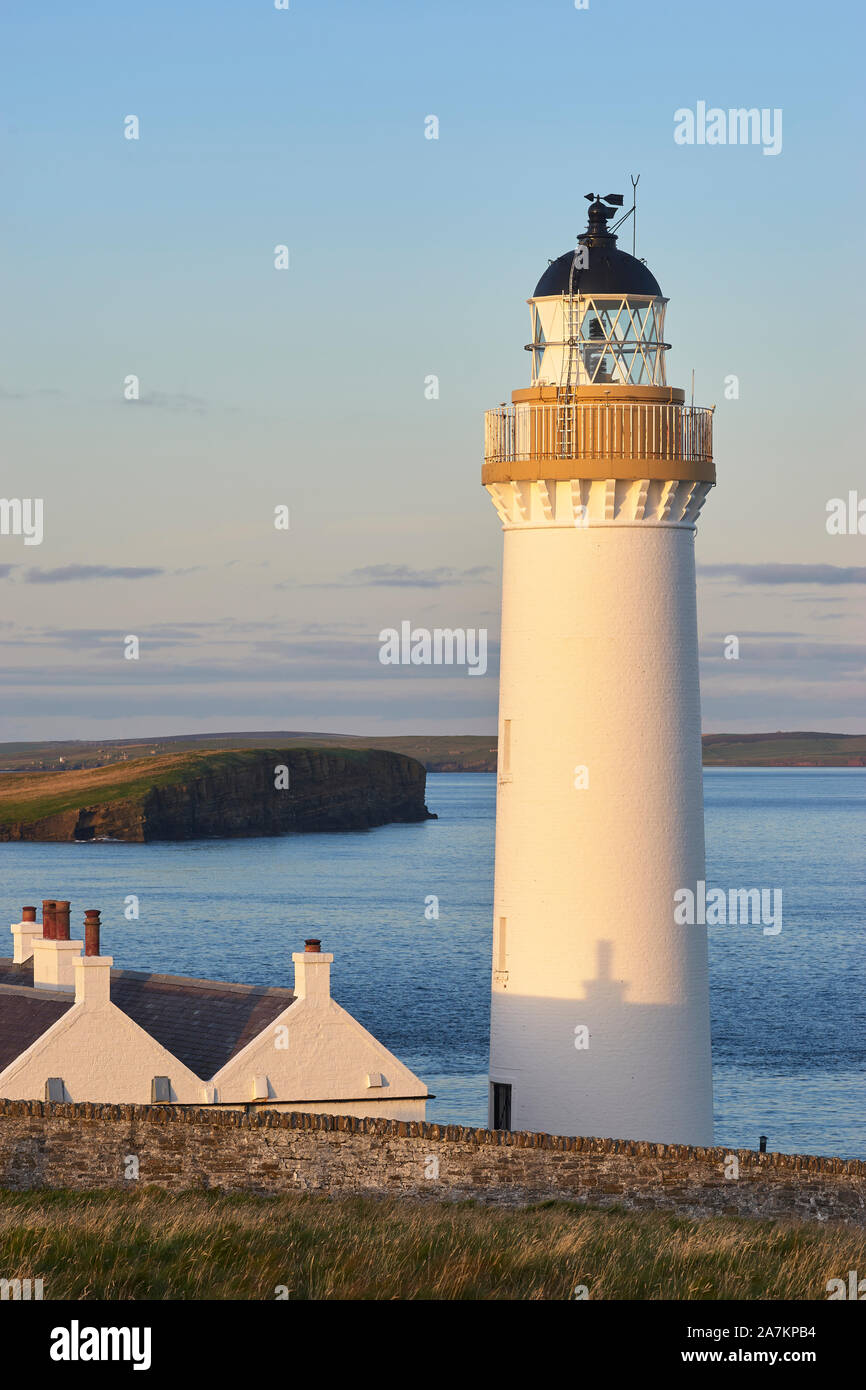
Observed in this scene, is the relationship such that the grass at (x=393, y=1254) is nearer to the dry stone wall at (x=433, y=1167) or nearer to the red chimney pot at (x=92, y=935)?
the dry stone wall at (x=433, y=1167)

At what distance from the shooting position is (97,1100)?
74.1ft

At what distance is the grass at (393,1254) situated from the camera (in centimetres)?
1396

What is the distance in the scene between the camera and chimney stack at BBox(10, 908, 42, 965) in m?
29.0

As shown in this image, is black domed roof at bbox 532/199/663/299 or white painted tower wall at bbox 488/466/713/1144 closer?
white painted tower wall at bbox 488/466/713/1144

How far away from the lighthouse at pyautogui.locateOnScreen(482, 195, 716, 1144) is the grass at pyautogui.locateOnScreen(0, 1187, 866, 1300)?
11.9 feet

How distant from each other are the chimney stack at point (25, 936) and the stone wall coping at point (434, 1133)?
29.8 feet

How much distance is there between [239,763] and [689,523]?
161 meters

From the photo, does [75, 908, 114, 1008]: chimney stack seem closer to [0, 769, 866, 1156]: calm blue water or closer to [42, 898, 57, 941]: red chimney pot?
[42, 898, 57, 941]: red chimney pot

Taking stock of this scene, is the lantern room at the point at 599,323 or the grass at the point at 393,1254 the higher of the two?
the lantern room at the point at 599,323

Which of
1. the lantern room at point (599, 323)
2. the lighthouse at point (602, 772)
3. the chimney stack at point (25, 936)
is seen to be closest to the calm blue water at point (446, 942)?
the chimney stack at point (25, 936)

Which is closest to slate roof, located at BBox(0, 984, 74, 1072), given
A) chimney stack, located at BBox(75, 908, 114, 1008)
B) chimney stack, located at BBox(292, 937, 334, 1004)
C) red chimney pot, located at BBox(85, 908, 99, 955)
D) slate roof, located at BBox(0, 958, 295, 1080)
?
slate roof, located at BBox(0, 958, 295, 1080)

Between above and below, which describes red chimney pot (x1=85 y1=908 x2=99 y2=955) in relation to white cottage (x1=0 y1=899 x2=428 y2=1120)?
above

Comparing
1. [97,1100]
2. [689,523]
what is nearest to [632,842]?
[689,523]
